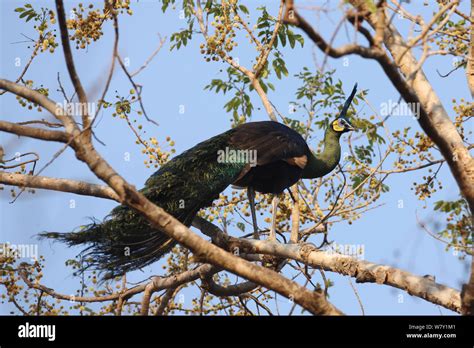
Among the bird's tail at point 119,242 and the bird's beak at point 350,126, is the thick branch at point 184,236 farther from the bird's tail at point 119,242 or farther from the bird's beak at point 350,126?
the bird's beak at point 350,126

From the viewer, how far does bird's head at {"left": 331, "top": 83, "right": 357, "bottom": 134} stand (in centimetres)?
871

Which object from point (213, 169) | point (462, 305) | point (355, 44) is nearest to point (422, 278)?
point (462, 305)

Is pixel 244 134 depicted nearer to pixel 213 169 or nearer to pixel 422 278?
pixel 213 169

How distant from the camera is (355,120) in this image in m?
7.84

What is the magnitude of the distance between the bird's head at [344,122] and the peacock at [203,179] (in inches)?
0.5

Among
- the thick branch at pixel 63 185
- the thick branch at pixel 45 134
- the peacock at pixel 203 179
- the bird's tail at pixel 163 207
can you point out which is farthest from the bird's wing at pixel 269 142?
the thick branch at pixel 45 134

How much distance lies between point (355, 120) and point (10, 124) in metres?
4.27

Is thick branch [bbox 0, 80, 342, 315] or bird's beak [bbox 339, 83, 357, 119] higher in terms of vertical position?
bird's beak [bbox 339, 83, 357, 119]

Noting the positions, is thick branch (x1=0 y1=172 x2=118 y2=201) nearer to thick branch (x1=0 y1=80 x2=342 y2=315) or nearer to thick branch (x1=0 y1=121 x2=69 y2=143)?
thick branch (x1=0 y1=80 x2=342 y2=315)

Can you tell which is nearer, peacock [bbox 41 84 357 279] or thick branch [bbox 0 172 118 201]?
thick branch [bbox 0 172 118 201]

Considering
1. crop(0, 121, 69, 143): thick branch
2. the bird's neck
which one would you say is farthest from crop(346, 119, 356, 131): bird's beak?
crop(0, 121, 69, 143): thick branch

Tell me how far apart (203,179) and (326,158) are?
230 centimetres

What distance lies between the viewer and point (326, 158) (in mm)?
8711

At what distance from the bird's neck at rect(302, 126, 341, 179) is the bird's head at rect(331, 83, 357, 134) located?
66 millimetres
